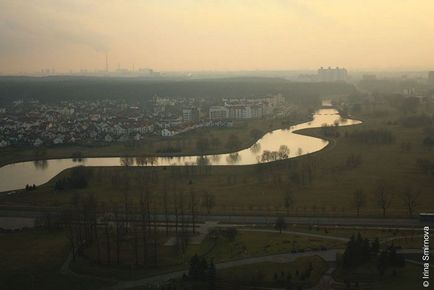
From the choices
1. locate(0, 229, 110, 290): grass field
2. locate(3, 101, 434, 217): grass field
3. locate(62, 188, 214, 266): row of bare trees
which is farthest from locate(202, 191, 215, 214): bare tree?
locate(0, 229, 110, 290): grass field

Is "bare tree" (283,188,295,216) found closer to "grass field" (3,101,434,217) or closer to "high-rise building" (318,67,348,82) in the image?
"grass field" (3,101,434,217)

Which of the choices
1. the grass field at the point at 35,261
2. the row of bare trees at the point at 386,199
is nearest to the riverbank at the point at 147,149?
the row of bare trees at the point at 386,199

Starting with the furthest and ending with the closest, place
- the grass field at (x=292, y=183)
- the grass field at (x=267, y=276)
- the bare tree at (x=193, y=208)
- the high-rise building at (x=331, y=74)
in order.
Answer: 1. the high-rise building at (x=331, y=74)
2. the grass field at (x=292, y=183)
3. the bare tree at (x=193, y=208)
4. the grass field at (x=267, y=276)

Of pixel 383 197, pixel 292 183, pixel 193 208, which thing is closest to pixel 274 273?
pixel 193 208

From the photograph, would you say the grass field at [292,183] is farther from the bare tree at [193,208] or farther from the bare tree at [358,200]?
the bare tree at [193,208]

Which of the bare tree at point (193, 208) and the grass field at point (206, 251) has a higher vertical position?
the bare tree at point (193, 208)

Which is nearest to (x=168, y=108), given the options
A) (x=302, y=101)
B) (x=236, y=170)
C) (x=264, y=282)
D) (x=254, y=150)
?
(x=302, y=101)
